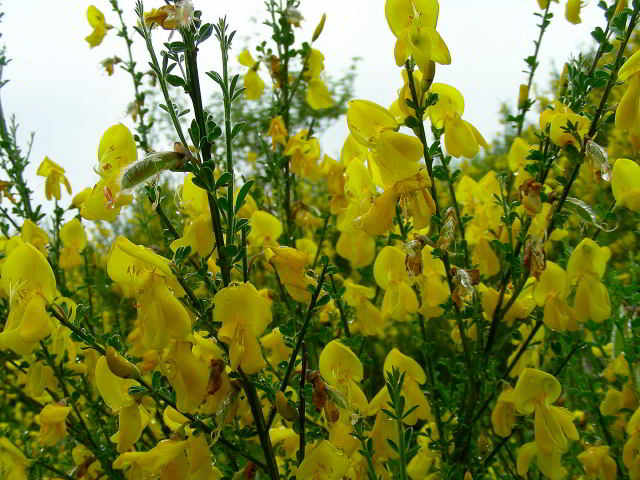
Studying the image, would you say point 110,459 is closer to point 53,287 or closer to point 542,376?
point 53,287

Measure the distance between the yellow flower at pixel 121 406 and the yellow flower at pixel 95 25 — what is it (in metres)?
1.49

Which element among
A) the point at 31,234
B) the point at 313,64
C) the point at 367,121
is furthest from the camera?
the point at 313,64

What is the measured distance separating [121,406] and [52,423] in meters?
0.54

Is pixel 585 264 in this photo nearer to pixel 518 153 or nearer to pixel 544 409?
pixel 544 409

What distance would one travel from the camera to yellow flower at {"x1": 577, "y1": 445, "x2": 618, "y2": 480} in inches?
49.0

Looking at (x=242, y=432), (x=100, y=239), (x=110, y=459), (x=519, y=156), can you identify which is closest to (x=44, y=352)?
(x=110, y=459)

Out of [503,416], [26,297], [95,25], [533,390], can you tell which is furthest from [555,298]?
[95,25]

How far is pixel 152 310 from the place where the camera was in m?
0.77

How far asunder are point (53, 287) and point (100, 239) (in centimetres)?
386

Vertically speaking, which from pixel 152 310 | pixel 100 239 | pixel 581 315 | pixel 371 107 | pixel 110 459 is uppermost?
pixel 100 239

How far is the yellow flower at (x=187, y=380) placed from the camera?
803mm

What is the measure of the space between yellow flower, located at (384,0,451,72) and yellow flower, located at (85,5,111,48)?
4.73 feet

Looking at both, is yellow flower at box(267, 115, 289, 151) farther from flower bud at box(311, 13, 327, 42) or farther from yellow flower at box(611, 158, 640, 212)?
yellow flower at box(611, 158, 640, 212)

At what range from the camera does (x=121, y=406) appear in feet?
3.03
